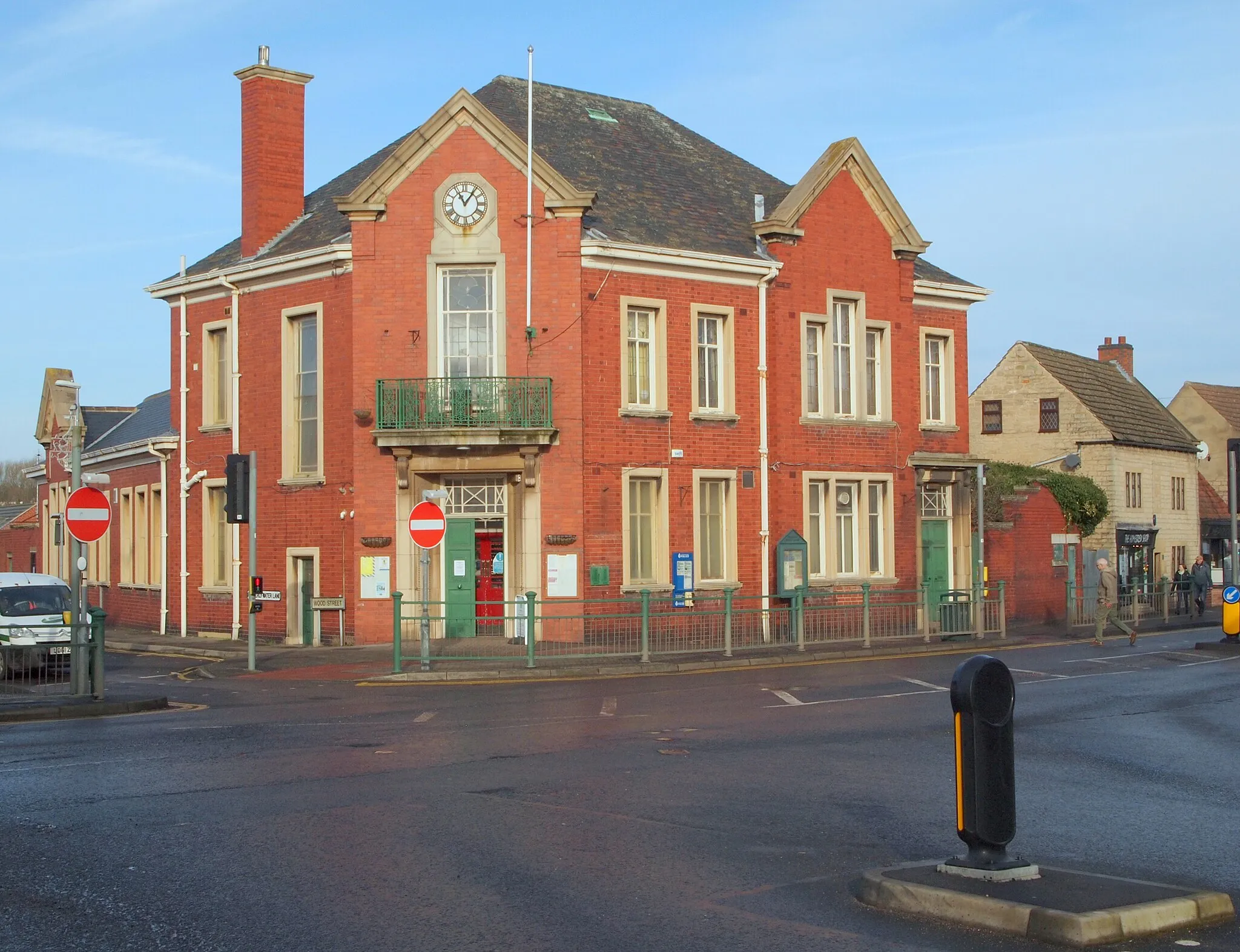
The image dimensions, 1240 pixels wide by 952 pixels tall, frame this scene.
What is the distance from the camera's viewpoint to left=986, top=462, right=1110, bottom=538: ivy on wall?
40.2 m

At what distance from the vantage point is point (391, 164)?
27.6 metres

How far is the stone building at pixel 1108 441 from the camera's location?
4794cm

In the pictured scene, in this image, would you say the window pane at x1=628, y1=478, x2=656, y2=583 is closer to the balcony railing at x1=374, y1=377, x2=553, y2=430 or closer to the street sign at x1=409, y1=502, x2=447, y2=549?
the balcony railing at x1=374, y1=377, x2=553, y2=430

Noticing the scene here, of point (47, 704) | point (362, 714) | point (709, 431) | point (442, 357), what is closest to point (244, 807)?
point (362, 714)

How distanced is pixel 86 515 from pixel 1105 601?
2034 centimetres

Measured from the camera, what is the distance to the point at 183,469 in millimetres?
32594

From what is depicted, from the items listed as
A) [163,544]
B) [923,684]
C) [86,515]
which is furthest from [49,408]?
[923,684]

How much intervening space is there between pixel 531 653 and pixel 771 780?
11.3m

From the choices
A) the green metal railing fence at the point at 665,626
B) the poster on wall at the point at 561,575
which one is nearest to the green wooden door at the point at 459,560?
the green metal railing fence at the point at 665,626

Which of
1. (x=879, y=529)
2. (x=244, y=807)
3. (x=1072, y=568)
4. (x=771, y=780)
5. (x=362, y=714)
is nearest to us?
(x=244, y=807)

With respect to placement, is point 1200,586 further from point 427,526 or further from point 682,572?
point 427,526

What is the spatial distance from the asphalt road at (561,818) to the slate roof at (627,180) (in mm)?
14403

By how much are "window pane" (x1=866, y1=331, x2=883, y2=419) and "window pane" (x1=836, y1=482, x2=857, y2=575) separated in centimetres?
191

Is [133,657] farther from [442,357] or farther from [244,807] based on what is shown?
[244,807]
